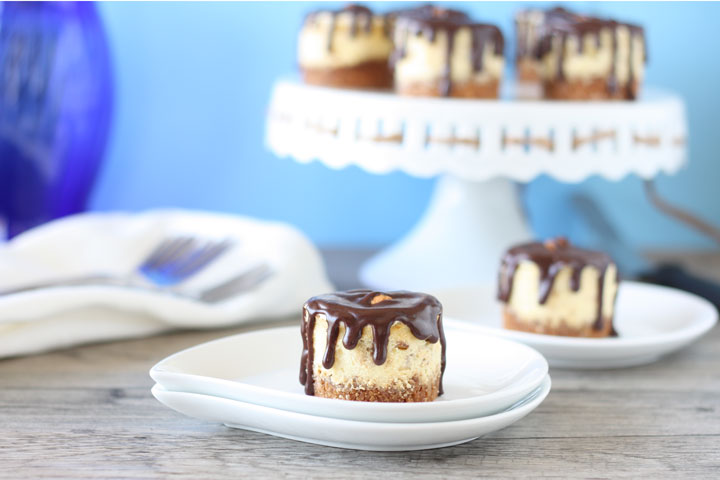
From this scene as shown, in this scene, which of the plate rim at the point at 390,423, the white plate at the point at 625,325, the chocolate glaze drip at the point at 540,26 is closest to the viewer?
the plate rim at the point at 390,423

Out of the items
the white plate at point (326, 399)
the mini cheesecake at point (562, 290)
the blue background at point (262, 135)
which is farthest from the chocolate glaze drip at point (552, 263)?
the blue background at point (262, 135)

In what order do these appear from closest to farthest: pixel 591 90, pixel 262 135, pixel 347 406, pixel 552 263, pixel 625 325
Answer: pixel 347 406 → pixel 552 263 → pixel 625 325 → pixel 591 90 → pixel 262 135

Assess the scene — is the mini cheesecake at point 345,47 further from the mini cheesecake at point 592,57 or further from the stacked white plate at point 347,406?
the stacked white plate at point 347,406

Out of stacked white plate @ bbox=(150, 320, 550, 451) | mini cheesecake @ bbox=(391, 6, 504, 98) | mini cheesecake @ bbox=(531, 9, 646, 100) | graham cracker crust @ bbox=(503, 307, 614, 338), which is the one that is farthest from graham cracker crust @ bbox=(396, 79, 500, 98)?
stacked white plate @ bbox=(150, 320, 550, 451)

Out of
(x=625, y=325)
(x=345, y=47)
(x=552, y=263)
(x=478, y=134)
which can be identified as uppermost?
(x=345, y=47)

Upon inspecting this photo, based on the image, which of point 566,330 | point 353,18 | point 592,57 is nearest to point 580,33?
point 592,57

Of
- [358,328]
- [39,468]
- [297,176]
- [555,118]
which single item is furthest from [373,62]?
[39,468]

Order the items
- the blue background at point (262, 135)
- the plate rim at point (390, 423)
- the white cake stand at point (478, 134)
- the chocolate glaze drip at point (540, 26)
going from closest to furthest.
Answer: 1. the plate rim at point (390, 423)
2. the white cake stand at point (478, 134)
3. the chocolate glaze drip at point (540, 26)
4. the blue background at point (262, 135)

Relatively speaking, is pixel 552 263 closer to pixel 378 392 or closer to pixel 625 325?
pixel 625 325

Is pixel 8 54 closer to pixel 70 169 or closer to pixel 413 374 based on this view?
Answer: pixel 70 169
